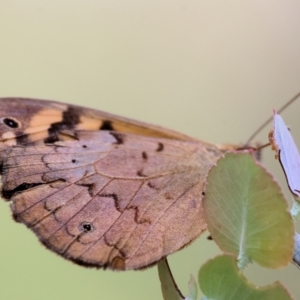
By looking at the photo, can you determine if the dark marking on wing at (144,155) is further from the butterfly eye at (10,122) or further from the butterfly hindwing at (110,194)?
the butterfly eye at (10,122)

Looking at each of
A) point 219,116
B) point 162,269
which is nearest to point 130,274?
point 219,116

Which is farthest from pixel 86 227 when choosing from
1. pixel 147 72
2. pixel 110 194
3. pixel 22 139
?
pixel 147 72

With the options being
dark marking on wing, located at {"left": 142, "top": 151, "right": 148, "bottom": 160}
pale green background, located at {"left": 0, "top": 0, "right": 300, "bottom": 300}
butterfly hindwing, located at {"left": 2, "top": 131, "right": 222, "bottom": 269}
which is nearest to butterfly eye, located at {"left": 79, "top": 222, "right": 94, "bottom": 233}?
butterfly hindwing, located at {"left": 2, "top": 131, "right": 222, "bottom": 269}

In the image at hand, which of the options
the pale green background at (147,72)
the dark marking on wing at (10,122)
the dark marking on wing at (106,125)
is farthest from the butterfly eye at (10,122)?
the pale green background at (147,72)

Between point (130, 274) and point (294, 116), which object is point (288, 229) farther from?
point (294, 116)

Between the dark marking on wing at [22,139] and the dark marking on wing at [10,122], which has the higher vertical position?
the dark marking on wing at [10,122]

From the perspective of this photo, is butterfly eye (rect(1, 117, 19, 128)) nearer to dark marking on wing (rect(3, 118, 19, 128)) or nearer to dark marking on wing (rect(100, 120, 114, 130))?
dark marking on wing (rect(3, 118, 19, 128))

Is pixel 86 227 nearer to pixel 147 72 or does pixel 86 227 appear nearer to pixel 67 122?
pixel 67 122
